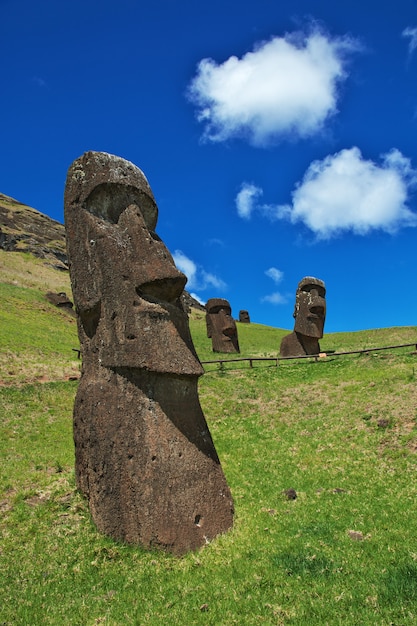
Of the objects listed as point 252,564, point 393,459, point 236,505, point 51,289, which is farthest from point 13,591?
point 51,289

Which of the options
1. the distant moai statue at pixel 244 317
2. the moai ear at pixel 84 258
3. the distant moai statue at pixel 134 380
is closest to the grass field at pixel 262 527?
the distant moai statue at pixel 134 380

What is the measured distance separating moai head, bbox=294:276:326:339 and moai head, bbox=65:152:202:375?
746 inches

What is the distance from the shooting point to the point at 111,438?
7891 millimetres

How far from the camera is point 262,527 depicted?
8.13m

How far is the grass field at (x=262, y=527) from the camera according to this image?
5676 millimetres

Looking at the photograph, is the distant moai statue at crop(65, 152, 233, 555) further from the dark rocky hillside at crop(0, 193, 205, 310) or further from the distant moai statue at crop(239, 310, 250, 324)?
the dark rocky hillside at crop(0, 193, 205, 310)

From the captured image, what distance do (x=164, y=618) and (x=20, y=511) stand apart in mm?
4307

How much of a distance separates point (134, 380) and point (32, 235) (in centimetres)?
9435

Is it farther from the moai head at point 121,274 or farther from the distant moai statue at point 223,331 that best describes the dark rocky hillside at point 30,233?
the moai head at point 121,274

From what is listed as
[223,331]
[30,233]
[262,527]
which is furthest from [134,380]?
[30,233]

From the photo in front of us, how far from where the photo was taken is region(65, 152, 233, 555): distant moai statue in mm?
7578

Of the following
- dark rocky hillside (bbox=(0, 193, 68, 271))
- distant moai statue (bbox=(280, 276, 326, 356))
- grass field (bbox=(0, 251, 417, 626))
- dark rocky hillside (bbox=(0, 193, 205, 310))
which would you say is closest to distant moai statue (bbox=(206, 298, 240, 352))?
distant moai statue (bbox=(280, 276, 326, 356))

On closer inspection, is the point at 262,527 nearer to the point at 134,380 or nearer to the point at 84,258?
the point at 134,380

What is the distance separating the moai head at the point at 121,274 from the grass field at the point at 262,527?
2.92 m
